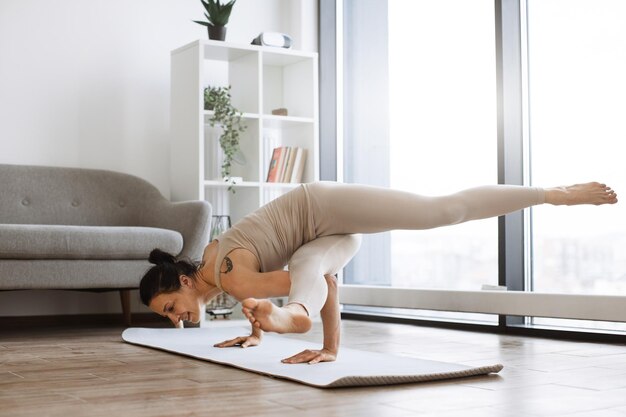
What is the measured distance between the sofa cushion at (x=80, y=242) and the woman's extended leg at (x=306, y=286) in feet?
4.51

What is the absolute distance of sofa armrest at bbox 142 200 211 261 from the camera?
→ 416 cm

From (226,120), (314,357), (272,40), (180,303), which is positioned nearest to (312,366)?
(314,357)

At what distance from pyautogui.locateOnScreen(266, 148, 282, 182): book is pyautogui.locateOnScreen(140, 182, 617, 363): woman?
1.97 meters

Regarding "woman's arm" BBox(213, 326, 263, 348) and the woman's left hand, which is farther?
"woman's arm" BBox(213, 326, 263, 348)

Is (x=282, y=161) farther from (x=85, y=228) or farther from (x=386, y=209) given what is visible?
(x=386, y=209)

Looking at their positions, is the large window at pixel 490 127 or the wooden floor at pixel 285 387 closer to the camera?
the wooden floor at pixel 285 387

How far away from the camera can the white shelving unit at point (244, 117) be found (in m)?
4.63

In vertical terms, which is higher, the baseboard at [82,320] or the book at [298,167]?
the book at [298,167]

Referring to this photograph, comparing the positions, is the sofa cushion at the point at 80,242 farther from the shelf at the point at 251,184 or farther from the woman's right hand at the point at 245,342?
the woman's right hand at the point at 245,342

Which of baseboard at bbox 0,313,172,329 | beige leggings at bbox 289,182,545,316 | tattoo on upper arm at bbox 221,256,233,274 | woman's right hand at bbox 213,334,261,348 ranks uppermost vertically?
beige leggings at bbox 289,182,545,316

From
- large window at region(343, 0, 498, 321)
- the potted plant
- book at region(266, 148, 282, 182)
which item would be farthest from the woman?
the potted plant

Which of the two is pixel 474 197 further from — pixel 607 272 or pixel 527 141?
pixel 527 141

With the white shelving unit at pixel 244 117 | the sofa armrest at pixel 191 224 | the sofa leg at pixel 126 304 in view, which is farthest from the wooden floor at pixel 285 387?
the white shelving unit at pixel 244 117

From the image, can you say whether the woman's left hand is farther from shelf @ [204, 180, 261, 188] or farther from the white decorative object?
the white decorative object
